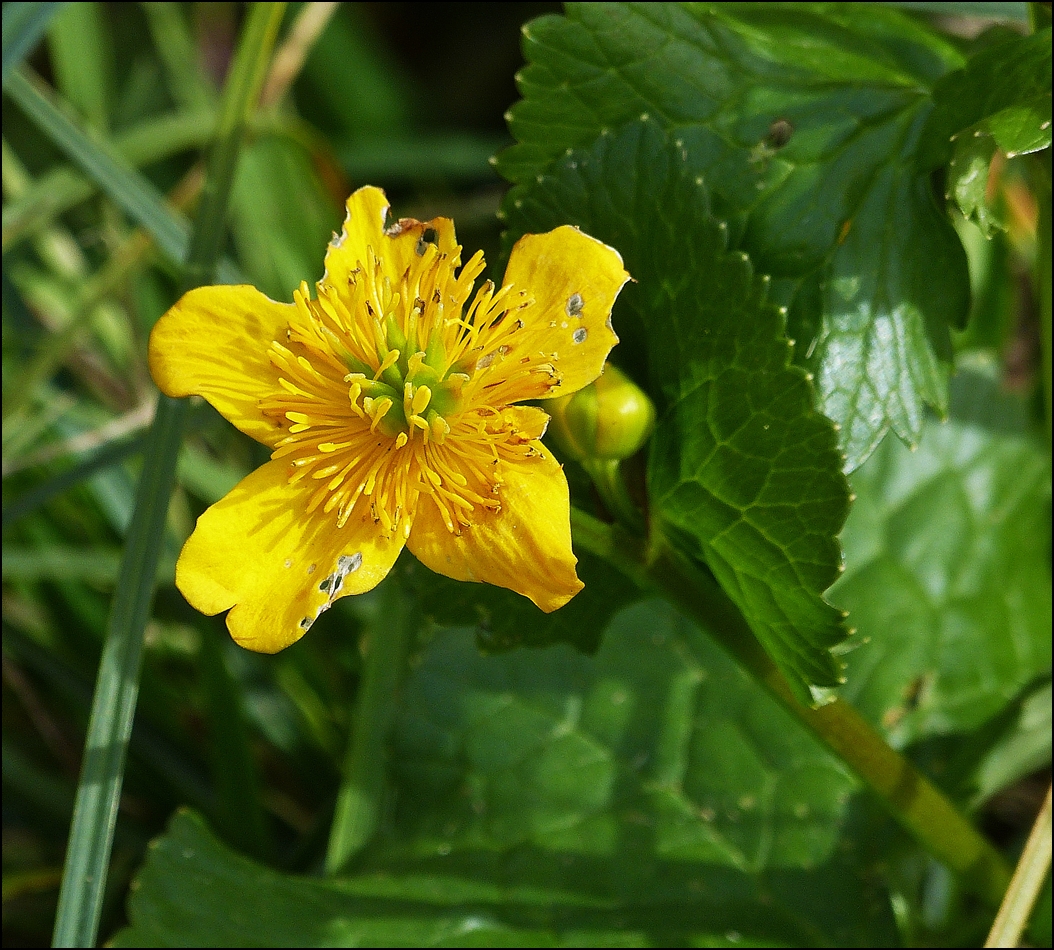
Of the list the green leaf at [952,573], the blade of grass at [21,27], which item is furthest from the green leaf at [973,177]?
the blade of grass at [21,27]

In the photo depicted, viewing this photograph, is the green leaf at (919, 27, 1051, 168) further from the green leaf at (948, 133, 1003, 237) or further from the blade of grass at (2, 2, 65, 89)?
the blade of grass at (2, 2, 65, 89)

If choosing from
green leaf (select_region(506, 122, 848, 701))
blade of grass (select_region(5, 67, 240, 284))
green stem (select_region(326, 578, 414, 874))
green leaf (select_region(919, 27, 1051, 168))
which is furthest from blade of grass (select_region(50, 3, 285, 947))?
green leaf (select_region(919, 27, 1051, 168))

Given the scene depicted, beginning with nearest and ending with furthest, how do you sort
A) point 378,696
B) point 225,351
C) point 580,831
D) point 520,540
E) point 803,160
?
point 520,540, point 225,351, point 803,160, point 580,831, point 378,696

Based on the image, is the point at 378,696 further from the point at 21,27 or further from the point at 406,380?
the point at 21,27

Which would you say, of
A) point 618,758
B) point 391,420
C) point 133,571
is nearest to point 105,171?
point 133,571

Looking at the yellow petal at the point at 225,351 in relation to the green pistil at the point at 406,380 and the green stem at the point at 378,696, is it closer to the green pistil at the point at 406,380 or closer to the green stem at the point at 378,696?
the green pistil at the point at 406,380

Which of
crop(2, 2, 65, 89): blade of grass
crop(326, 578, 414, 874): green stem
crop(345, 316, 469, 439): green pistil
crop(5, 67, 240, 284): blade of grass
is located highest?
crop(2, 2, 65, 89): blade of grass
